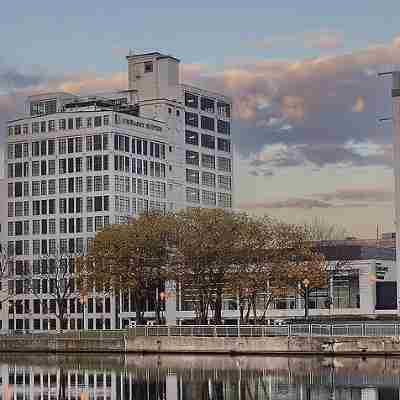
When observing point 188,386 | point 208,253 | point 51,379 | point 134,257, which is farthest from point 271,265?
point 188,386

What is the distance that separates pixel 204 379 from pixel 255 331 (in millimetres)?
32591

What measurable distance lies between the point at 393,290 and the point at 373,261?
5222mm

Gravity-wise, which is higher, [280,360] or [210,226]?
[210,226]

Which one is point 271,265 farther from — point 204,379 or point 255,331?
point 204,379

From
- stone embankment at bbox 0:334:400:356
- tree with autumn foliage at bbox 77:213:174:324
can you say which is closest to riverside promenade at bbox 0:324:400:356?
stone embankment at bbox 0:334:400:356

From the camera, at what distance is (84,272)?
544 ft

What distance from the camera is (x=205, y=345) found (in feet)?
396

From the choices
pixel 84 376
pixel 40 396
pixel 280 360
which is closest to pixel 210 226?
pixel 280 360

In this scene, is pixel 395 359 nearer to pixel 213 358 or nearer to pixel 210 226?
pixel 213 358

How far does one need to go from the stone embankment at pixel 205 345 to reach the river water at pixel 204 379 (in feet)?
11.4

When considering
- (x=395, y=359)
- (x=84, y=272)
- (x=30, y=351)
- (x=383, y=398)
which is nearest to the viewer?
(x=383, y=398)

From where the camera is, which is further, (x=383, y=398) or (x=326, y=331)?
(x=326, y=331)

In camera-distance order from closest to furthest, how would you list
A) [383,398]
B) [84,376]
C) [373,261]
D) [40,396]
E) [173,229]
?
1. [383,398]
2. [40,396]
3. [84,376]
4. [173,229]
5. [373,261]

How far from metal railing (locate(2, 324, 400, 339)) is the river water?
4.72 metres
